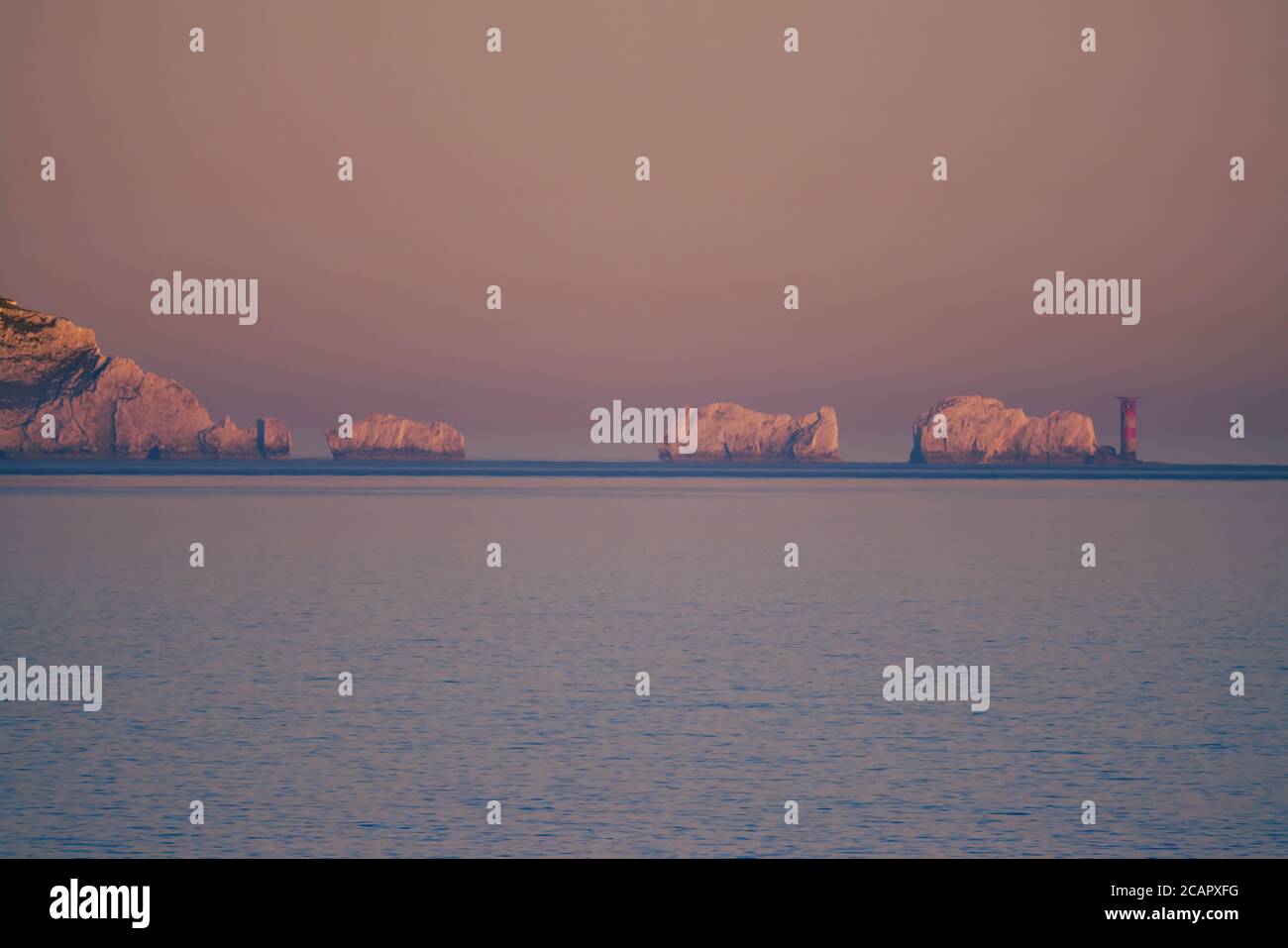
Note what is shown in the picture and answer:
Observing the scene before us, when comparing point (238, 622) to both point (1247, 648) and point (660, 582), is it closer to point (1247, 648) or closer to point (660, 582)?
point (660, 582)

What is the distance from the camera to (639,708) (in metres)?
34.2

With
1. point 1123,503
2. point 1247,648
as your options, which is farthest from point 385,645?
point 1123,503

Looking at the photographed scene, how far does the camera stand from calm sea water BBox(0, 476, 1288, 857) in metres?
23.8
